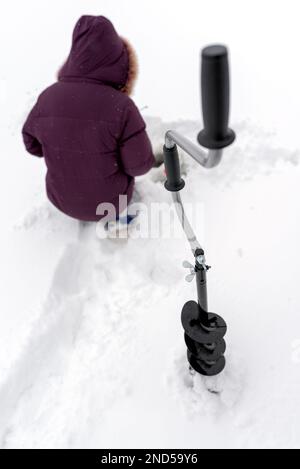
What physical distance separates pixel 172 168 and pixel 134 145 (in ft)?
1.97

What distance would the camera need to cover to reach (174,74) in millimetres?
2750

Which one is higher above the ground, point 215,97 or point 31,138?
point 31,138

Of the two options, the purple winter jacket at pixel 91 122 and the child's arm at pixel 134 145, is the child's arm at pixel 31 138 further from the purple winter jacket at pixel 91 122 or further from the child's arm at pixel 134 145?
the child's arm at pixel 134 145

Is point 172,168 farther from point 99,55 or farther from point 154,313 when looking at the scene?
point 154,313

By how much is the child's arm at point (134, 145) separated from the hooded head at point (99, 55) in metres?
0.14

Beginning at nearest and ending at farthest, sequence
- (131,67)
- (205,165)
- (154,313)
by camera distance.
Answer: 1. (205,165)
2. (131,67)
3. (154,313)

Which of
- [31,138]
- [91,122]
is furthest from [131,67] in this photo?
[31,138]

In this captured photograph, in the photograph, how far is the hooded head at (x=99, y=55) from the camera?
1.47 m

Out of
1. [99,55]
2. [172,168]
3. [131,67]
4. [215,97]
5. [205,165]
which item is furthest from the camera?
[131,67]

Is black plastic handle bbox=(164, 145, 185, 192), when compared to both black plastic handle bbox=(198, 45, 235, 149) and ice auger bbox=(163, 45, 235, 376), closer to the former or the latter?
ice auger bbox=(163, 45, 235, 376)

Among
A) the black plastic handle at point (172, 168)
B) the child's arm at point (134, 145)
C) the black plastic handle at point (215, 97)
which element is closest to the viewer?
the black plastic handle at point (215, 97)

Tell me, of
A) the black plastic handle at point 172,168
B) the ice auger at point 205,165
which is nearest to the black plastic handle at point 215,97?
the ice auger at point 205,165

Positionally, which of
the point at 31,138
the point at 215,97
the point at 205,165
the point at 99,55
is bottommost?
the point at 205,165

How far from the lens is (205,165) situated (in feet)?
2.79
